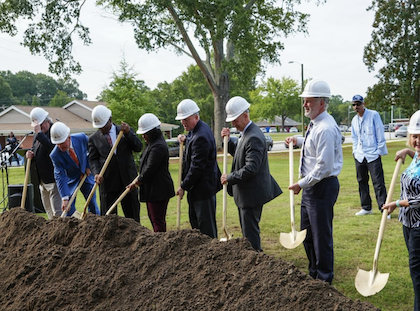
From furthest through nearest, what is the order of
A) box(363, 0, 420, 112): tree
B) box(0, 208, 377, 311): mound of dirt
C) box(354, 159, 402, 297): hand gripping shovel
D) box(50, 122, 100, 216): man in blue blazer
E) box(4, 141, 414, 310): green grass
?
box(363, 0, 420, 112): tree → box(50, 122, 100, 216): man in blue blazer → box(4, 141, 414, 310): green grass → box(354, 159, 402, 297): hand gripping shovel → box(0, 208, 377, 311): mound of dirt

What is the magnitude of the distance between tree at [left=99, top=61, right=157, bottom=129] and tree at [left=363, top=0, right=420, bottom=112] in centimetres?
2038

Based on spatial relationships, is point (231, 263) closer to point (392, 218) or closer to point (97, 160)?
point (97, 160)

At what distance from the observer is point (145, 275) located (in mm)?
3436

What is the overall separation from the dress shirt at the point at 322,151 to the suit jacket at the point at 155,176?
2.05 meters

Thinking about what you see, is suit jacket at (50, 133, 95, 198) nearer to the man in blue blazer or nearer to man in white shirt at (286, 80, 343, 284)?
the man in blue blazer

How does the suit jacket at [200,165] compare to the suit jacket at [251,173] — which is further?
the suit jacket at [200,165]

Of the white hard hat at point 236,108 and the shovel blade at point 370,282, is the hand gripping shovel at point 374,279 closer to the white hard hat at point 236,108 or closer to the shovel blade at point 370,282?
the shovel blade at point 370,282

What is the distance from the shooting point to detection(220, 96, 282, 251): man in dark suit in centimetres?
474

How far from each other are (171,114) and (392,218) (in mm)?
60577

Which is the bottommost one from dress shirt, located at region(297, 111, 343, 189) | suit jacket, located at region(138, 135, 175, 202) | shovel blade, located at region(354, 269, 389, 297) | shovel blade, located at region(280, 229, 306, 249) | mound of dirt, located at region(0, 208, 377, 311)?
shovel blade, located at region(354, 269, 389, 297)

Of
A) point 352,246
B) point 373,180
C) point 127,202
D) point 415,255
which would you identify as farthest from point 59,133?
point 373,180

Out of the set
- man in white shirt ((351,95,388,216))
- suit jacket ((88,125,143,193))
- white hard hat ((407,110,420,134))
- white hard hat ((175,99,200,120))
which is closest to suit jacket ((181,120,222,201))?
white hard hat ((175,99,200,120))

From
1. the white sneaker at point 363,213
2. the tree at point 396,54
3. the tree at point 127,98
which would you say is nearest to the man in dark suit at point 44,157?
the white sneaker at point 363,213

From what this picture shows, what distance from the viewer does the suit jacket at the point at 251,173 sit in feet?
15.5
